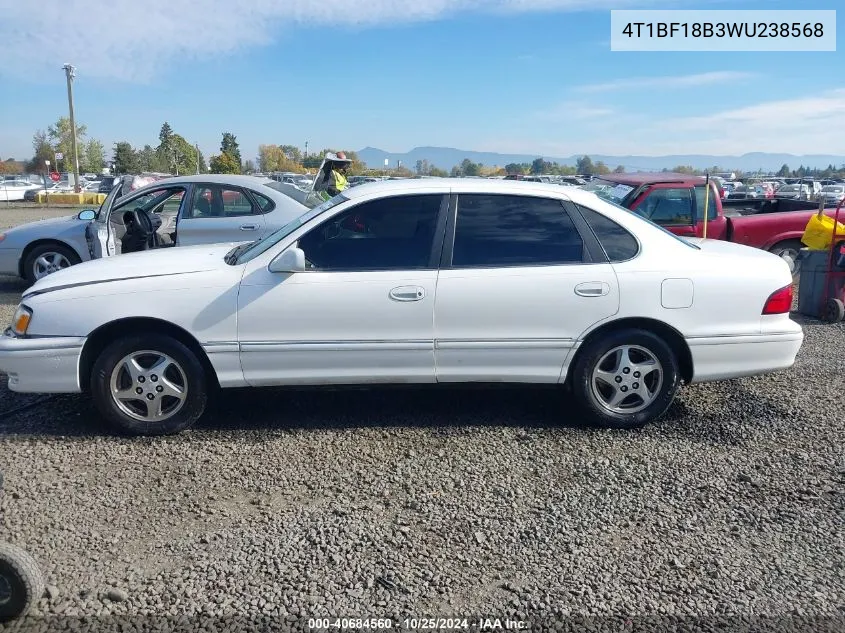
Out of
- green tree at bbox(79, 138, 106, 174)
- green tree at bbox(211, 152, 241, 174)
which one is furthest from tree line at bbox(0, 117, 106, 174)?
green tree at bbox(211, 152, 241, 174)

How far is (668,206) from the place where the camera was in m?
9.45

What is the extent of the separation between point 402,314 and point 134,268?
1793 millimetres

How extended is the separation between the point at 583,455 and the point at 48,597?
9.44ft

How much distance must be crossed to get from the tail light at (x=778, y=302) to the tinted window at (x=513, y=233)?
128 cm

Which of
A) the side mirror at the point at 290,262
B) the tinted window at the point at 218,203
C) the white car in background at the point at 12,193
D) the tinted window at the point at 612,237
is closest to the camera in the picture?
the side mirror at the point at 290,262

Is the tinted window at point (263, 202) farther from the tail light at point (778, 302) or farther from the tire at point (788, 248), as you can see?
the tire at point (788, 248)

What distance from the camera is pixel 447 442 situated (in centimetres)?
454

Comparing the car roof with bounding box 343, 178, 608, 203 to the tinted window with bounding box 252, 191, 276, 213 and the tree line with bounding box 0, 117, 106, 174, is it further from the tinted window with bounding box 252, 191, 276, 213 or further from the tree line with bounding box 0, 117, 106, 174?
the tree line with bounding box 0, 117, 106, 174

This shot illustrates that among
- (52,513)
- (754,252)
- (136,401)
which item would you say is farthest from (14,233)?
(754,252)

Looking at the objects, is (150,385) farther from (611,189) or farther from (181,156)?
(181,156)

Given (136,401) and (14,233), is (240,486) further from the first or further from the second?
(14,233)

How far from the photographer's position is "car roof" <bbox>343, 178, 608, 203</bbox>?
4.77 m

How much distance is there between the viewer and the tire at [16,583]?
2693 mm

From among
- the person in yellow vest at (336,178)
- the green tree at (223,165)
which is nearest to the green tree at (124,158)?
the green tree at (223,165)
